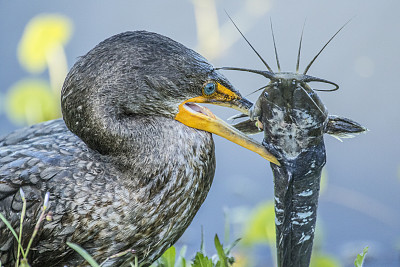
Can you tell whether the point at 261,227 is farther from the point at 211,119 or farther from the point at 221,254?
the point at 211,119

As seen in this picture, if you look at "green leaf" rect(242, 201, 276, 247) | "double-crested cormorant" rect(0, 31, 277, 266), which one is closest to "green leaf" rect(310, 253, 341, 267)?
"green leaf" rect(242, 201, 276, 247)

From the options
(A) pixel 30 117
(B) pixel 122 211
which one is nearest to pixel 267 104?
(B) pixel 122 211

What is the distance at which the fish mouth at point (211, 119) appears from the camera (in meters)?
2.71

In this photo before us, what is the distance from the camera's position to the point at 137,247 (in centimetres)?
Result: 275

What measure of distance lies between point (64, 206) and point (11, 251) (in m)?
0.28

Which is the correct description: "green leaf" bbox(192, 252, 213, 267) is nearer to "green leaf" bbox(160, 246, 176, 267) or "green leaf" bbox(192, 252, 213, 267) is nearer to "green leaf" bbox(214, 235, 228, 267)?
"green leaf" bbox(214, 235, 228, 267)

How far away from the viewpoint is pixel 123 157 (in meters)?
2.76

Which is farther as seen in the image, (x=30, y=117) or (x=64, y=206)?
(x=30, y=117)

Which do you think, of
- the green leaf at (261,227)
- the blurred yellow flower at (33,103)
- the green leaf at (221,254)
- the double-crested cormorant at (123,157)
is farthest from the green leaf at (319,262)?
the blurred yellow flower at (33,103)

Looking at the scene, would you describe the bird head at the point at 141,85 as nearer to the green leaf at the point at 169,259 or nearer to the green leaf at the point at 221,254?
the green leaf at the point at 221,254

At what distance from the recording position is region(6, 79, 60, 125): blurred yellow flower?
15.1ft

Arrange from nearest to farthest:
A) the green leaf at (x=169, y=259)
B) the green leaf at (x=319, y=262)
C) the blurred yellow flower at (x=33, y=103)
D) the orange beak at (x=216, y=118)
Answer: the orange beak at (x=216, y=118), the green leaf at (x=169, y=259), the green leaf at (x=319, y=262), the blurred yellow flower at (x=33, y=103)

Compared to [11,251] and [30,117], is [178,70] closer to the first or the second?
[11,251]

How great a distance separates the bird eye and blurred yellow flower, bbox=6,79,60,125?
2102 millimetres
